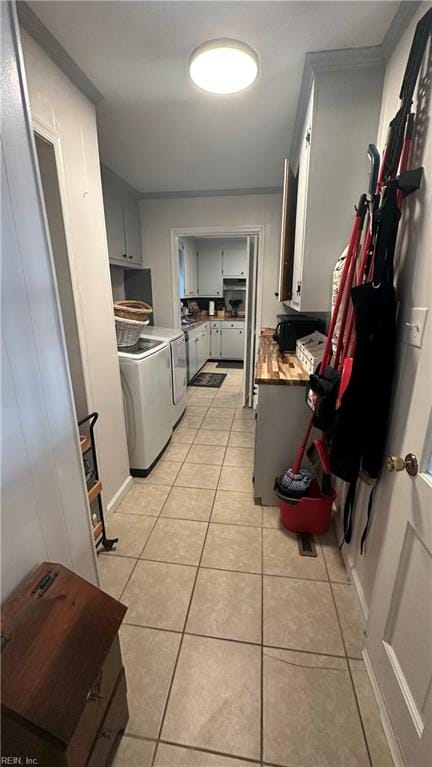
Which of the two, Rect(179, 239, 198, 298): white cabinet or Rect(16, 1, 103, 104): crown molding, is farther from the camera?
Rect(179, 239, 198, 298): white cabinet

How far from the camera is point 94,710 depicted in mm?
757

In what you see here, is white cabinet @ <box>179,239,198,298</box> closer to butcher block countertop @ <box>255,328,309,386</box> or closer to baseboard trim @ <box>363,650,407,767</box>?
butcher block countertop @ <box>255,328,309,386</box>

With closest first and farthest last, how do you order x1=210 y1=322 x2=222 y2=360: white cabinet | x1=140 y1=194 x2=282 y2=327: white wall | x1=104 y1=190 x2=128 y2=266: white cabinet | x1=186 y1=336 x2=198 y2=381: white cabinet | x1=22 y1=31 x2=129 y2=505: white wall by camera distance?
x1=22 y1=31 x2=129 y2=505: white wall, x1=104 y1=190 x2=128 y2=266: white cabinet, x1=140 y1=194 x2=282 y2=327: white wall, x1=186 y1=336 x2=198 y2=381: white cabinet, x1=210 y1=322 x2=222 y2=360: white cabinet

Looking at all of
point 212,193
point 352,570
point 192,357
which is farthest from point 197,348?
point 352,570

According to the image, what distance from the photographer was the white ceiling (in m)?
1.13

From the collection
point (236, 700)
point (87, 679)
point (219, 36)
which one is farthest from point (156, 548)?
point (219, 36)

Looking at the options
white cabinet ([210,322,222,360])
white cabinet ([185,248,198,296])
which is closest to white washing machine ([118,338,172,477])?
white cabinet ([185,248,198,296])

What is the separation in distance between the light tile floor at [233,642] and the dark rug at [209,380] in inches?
102

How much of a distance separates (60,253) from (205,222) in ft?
7.29

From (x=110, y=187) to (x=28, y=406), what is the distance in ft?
8.65

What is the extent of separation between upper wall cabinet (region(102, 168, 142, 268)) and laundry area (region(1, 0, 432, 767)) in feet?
1.18

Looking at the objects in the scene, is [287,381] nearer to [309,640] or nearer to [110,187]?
[309,640]

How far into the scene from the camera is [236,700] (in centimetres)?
106

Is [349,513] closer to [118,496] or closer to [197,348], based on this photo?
[118,496]
